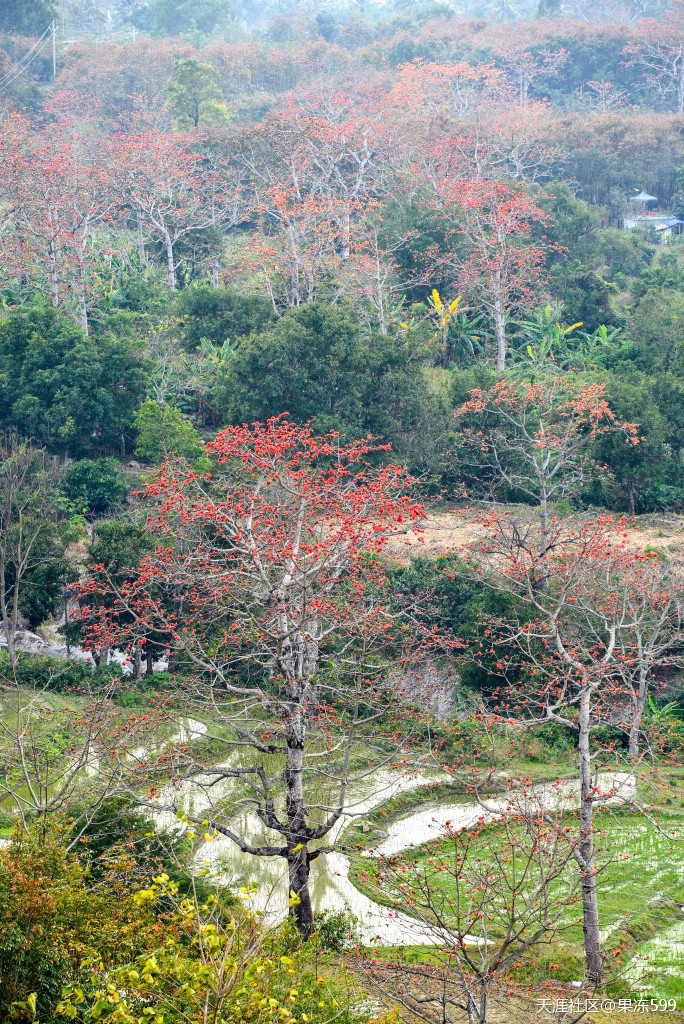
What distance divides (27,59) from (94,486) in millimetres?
34764

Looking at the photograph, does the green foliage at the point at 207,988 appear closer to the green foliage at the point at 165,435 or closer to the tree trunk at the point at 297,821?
the tree trunk at the point at 297,821

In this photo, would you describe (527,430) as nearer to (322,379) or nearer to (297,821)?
(322,379)

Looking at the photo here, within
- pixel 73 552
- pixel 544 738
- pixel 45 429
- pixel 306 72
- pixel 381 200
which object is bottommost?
pixel 544 738

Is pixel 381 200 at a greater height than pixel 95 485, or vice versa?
pixel 381 200

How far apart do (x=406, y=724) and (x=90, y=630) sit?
5939mm

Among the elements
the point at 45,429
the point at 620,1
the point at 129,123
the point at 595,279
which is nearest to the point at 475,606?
the point at 45,429

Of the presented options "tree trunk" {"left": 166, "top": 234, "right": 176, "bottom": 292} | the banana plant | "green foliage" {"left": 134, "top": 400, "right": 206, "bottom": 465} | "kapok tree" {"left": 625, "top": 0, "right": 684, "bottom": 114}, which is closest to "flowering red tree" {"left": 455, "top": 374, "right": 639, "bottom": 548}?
the banana plant

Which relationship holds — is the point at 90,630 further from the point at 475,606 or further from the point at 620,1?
the point at 620,1

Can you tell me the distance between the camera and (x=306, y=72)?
49.5 meters

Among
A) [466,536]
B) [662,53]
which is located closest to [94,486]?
[466,536]

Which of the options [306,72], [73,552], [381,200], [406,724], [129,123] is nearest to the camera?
[406,724]

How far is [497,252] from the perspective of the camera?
2825 cm

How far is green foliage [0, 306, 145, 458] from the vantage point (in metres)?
23.8

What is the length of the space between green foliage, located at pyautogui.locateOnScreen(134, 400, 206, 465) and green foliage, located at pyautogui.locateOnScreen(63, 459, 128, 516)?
0.97 meters
